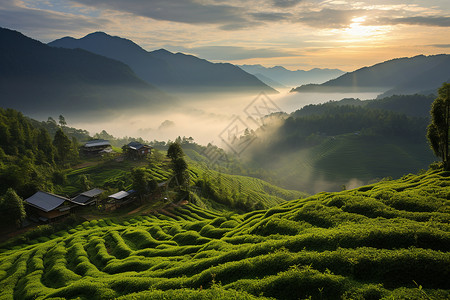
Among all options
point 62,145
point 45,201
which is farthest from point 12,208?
point 62,145

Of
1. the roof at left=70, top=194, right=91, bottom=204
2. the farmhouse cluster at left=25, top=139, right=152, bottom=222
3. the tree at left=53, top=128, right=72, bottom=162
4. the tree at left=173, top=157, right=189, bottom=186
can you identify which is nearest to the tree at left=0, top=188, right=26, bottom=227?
the farmhouse cluster at left=25, top=139, right=152, bottom=222

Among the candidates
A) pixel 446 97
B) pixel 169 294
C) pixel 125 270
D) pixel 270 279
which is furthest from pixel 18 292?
pixel 446 97

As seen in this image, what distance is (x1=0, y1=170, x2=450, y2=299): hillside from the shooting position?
16297mm

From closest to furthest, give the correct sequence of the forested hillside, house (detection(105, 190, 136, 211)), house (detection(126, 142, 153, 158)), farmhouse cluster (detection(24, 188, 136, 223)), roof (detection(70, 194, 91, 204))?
farmhouse cluster (detection(24, 188, 136, 223)), house (detection(105, 190, 136, 211)), roof (detection(70, 194, 91, 204)), the forested hillside, house (detection(126, 142, 153, 158))

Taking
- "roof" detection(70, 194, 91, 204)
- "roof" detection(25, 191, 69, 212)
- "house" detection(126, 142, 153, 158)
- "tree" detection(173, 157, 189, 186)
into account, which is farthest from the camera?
"house" detection(126, 142, 153, 158)

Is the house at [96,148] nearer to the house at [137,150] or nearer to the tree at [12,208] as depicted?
the house at [137,150]

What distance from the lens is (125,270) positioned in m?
29.5

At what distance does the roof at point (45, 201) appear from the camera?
58.0 metres

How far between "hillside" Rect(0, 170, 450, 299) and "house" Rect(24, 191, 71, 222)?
20.3 m

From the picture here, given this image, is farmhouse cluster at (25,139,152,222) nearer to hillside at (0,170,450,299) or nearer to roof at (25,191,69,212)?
roof at (25,191,69,212)

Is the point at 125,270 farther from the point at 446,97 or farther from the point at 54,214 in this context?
the point at 446,97

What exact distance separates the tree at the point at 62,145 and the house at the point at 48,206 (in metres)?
42.6

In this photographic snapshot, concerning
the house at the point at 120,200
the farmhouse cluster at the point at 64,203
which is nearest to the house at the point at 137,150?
the farmhouse cluster at the point at 64,203

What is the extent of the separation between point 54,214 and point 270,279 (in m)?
60.8
